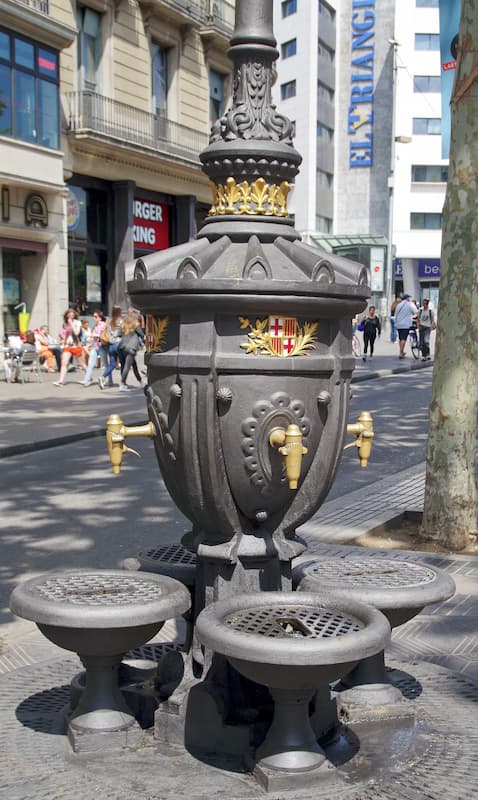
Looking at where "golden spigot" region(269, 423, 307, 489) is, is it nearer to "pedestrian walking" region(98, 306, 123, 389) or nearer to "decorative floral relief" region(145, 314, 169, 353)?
"decorative floral relief" region(145, 314, 169, 353)

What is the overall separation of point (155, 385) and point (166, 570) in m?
0.88

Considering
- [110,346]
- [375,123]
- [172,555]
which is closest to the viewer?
[172,555]

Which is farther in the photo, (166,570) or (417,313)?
(417,313)

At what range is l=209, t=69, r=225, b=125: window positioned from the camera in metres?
33.6

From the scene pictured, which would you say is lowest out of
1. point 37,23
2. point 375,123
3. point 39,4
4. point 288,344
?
point 288,344

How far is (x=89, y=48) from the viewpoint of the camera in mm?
27547

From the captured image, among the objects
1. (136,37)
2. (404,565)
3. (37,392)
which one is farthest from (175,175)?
(404,565)

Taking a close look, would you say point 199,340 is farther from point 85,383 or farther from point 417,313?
point 417,313

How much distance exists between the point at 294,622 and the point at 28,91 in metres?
23.4

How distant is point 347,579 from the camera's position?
4082 millimetres

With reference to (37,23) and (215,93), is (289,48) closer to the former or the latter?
(215,93)

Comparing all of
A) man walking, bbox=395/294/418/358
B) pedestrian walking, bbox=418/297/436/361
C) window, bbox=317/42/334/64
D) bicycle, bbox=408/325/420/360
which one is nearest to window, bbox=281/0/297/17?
window, bbox=317/42/334/64

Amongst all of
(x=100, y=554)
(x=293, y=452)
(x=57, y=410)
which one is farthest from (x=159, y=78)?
(x=293, y=452)

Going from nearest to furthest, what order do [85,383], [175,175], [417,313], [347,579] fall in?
[347,579]
[85,383]
[417,313]
[175,175]
